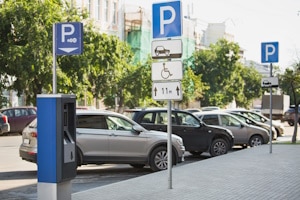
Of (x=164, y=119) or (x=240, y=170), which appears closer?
(x=240, y=170)

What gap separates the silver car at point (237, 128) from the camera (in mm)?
23109

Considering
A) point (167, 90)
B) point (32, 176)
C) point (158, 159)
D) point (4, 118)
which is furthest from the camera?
point (4, 118)

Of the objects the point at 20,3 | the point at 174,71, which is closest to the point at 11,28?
the point at 20,3

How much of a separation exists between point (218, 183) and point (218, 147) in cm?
803

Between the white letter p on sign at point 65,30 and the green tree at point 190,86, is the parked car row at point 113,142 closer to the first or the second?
the white letter p on sign at point 65,30

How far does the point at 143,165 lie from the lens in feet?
52.0

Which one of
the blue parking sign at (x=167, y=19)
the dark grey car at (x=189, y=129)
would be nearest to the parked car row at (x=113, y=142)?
the dark grey car at (x=189, y=129)

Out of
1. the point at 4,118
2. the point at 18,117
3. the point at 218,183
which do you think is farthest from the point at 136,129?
the point at 18,117

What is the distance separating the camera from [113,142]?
47.4 feet

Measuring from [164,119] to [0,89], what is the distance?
2037 centimetres

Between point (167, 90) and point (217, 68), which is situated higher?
point (217, 68)

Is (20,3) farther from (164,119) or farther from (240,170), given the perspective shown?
(240,170)

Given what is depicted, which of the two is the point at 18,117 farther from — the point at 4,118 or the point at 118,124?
the point at 118,124

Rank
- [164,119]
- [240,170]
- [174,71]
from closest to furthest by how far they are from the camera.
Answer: [174,71], [240,170], [164,119]
